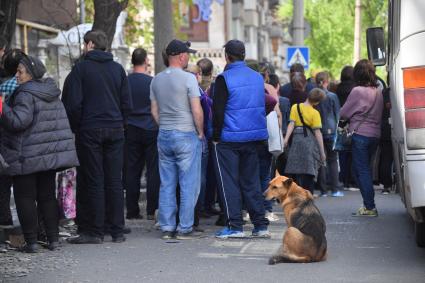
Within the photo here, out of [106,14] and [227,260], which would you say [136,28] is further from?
[227,260]

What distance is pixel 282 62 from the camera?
2810 inches

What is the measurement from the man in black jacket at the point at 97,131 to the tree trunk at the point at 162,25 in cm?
620

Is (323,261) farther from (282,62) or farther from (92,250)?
(282,62)

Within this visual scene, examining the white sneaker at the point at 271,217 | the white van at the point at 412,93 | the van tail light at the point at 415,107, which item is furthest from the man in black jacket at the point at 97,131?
the van tail light at the point at 415,107

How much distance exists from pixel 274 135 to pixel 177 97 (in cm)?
172

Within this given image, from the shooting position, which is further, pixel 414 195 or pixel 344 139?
pixel 344 139

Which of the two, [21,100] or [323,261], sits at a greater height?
[21,100]

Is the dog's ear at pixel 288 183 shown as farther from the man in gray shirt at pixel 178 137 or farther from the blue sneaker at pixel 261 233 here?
the man in gray shirt at pixel 178 137

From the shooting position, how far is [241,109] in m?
11.0

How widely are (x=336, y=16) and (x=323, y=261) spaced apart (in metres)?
47.9

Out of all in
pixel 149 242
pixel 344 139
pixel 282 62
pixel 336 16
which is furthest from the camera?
pixel 282 62

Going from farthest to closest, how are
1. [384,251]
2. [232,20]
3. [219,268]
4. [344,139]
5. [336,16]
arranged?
[336,16], [232,20], [344,139], [384,251], [219,268]

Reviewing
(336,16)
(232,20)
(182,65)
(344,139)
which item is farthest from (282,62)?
(182,65)

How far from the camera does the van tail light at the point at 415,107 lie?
841 cm
